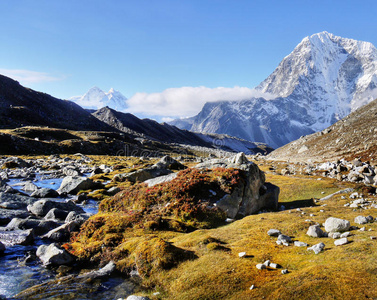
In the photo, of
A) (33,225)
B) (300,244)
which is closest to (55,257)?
(33,225)

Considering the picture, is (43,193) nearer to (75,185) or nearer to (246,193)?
(75,185)

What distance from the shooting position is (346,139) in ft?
370

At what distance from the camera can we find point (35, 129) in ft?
419

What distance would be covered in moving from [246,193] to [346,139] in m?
110

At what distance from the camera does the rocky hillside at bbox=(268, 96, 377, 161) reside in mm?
96750

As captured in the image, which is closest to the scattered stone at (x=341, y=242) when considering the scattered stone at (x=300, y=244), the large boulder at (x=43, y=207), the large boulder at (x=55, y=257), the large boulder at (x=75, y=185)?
the scattered stone at (x=300, y=244)

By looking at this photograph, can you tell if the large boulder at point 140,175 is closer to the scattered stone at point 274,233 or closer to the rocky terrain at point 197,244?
the rocky terrain at point 197,244

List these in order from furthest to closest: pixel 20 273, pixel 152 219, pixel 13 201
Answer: pixel 13 201 < pixel 152 219 < pixel 20 273

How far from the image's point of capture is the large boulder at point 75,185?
36013 mm

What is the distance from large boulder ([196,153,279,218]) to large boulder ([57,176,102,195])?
61.9ft

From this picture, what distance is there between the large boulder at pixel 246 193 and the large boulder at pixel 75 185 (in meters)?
18.9

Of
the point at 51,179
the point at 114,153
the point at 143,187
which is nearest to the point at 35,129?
the point at 114,153

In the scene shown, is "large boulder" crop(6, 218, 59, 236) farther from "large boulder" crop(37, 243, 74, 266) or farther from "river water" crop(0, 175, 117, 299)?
"large boulder" crop(37, 243, 74, 266)

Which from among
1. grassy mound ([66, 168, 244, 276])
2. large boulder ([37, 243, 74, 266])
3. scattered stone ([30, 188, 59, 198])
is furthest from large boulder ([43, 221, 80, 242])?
scattered stone ([30, 188, 59, 198])
